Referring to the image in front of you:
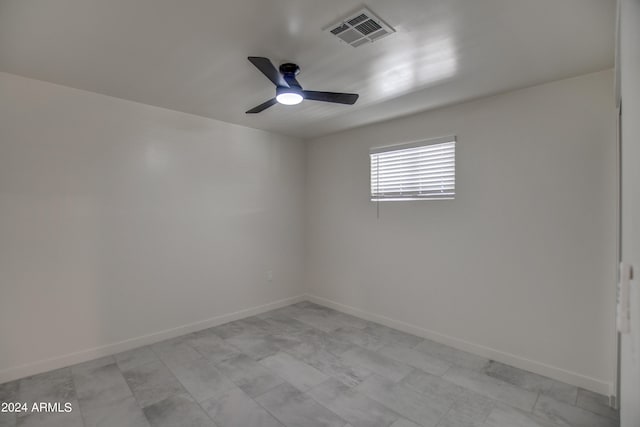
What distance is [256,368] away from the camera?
2818 mm

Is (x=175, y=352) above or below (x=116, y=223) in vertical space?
below

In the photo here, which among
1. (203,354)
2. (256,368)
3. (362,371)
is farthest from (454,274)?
(203,354)

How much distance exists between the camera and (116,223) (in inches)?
123

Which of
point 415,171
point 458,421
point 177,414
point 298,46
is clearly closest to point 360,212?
point 415,171

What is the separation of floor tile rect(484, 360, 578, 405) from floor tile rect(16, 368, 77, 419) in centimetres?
347

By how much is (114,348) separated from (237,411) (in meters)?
1.69

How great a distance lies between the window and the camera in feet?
10.9

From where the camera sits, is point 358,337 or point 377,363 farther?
point 358,337

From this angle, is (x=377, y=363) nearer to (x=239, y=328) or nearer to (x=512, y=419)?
(x=512, y=419)

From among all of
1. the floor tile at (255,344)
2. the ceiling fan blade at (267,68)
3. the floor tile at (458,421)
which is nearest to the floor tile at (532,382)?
the floor tile at (458,421)

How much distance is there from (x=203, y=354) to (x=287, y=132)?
3012mm

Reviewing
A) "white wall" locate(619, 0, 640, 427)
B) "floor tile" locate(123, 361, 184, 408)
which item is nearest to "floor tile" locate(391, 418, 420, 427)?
"white wall" locate(619, 0, 640, 427)

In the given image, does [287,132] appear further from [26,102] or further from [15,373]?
[15,373]

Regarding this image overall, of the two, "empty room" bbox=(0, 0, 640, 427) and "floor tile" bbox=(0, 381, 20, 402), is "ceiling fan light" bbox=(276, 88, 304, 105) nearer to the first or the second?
"empty room" bbox=(0, 0, 640, 427)
